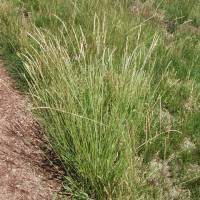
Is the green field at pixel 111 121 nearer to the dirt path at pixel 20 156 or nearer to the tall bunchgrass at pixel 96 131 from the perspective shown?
the tall bunchgrass at pixel 96 131

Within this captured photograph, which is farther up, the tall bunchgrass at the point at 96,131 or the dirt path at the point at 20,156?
the tall bunchgrass at the point at 96,131

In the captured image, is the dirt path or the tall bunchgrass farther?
the dirt path

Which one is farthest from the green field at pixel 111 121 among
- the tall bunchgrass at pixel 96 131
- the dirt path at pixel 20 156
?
the dirt path at pixel 20 156

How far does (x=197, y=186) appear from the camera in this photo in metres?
3.18

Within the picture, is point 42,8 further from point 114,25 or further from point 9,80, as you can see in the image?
point 9,80

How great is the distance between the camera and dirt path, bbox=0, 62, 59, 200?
288 centimetres

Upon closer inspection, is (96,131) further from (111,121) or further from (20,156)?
(20,156)

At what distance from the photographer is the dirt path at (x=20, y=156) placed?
9.44 feet

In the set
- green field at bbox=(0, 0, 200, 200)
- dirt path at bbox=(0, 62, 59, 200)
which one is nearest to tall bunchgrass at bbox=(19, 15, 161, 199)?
green field at bbox=(0, 0, 200, 200)

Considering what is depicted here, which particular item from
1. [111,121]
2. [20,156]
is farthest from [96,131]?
[20,156]

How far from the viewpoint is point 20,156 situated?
3131 millimetres

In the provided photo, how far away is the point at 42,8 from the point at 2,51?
1.33 meters

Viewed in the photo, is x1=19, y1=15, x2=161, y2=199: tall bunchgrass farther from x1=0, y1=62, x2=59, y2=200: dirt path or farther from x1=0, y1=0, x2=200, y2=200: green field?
x1=0, y1=62, x2=59, y2=200: dirt path

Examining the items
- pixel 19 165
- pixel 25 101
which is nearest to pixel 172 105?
pixel 25 101
